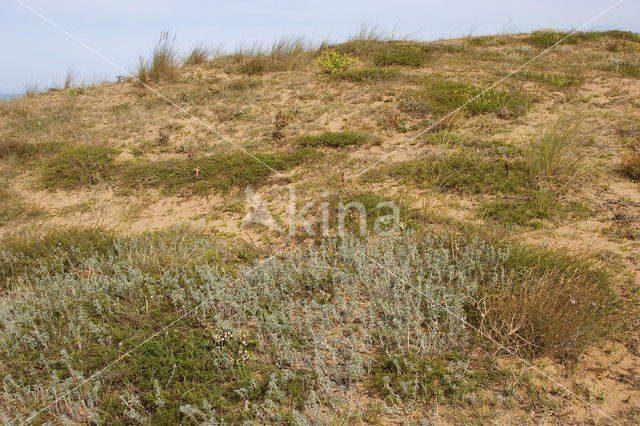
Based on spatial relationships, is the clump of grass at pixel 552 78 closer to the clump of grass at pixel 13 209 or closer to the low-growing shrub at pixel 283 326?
the low-growing shrub at pixel 283 326

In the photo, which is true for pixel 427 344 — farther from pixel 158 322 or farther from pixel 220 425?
pixel 158 322

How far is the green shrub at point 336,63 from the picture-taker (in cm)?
1023

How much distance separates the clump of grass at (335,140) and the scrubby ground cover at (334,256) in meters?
0.05

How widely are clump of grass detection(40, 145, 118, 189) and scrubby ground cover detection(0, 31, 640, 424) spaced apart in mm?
37

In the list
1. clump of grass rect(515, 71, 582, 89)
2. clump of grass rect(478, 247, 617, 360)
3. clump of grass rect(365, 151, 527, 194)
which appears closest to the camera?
clump of grass rect(478, 247, 617, 360)

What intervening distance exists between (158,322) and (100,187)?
404 centimetres

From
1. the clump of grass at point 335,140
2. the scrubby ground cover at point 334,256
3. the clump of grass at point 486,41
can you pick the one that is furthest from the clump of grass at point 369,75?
the clump of grass at point 486,41

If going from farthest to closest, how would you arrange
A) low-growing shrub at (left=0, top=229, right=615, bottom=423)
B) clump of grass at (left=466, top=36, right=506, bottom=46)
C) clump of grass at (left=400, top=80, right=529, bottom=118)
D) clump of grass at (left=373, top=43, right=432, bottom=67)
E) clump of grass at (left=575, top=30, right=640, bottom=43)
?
clump of grass at (left=466, top=36, right=506, bottom=46), clump of grass at (left=575, top=30, right=640, bottom=43), clump of grass at (left=373, top=43, right=432, bottom=67), clump of grass at (left=400, top=80, right=529, bottom=118), low-growing shrub at (left=0, top=229, right=615, bottom=423)

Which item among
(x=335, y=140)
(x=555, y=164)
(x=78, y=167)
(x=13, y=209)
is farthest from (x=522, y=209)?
(x=13, y=209)

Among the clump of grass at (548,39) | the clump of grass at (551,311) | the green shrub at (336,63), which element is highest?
the clump of grass at (548,39)

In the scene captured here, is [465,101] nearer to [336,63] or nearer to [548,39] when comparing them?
[336,63]

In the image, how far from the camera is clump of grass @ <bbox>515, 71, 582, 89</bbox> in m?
8.53

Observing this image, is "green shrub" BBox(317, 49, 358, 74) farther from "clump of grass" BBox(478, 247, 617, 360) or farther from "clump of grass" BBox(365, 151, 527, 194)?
"clump of grass" BBox(478, 247, 617, 360)

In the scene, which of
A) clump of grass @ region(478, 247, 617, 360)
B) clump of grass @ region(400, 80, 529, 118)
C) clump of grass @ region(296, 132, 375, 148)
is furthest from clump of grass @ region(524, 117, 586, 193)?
clump of grass @ region(296, 132, 375, 148)
